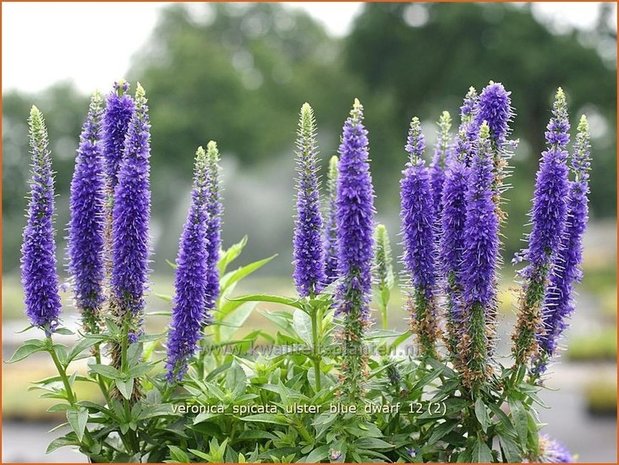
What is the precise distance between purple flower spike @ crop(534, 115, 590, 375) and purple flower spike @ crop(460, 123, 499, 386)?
215mm

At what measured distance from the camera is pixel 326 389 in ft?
7.59

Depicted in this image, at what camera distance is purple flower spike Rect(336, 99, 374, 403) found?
211cm

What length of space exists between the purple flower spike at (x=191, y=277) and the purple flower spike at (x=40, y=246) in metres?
0.37

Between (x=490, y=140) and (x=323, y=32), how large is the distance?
25.2 m

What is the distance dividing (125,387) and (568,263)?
1461 millimetres

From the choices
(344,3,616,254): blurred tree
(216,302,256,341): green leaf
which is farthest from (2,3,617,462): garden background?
(216,302,256,341): green leaf

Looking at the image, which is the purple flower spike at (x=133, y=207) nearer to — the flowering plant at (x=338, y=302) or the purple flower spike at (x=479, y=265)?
the flowering plant at (x=338, y=302)

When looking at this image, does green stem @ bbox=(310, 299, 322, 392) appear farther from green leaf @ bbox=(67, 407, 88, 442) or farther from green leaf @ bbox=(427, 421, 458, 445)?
green leaf @ bbox=(67, 407, 88, 442)

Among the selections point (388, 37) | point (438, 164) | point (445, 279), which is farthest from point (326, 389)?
point (388, 37)

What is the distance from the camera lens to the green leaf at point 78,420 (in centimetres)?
223

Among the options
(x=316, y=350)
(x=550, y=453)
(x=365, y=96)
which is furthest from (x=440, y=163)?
(x=365, y=96)

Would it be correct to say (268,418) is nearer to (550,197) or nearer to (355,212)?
(355,212)

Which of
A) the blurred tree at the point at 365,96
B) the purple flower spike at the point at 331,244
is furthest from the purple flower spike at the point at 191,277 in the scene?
the blurred tree at the point at 365,96

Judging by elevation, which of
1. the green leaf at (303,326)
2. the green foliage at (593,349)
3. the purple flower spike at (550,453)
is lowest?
the purple flower spike at (550,453)
